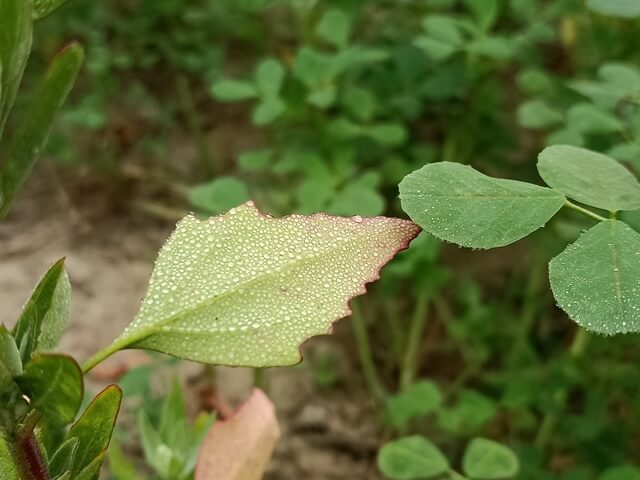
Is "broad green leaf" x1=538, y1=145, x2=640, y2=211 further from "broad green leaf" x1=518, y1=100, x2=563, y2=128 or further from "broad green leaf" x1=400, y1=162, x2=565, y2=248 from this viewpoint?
"broad green leaf" x1=518, y1=100, x2=563, y2=128

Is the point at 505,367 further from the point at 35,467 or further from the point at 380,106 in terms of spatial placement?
the point at 35,467

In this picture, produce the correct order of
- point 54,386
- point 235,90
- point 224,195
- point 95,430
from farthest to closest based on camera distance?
point 235,90 → point 224,195 → point 95,430 → point 54,386

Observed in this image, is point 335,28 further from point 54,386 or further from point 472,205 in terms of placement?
point 54,386

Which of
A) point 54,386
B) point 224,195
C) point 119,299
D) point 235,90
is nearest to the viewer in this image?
point 54,386

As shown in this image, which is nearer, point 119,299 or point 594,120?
point 594,120

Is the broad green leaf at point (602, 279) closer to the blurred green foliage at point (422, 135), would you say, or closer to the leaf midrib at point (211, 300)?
the leaf midrib at point (211, 300)

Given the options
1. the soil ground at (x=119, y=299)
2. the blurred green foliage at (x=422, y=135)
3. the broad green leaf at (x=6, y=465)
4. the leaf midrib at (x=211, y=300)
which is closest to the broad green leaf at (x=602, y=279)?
the leaf midrib at (x=211, y=300)

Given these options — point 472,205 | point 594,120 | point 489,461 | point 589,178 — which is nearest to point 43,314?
point 472,205
